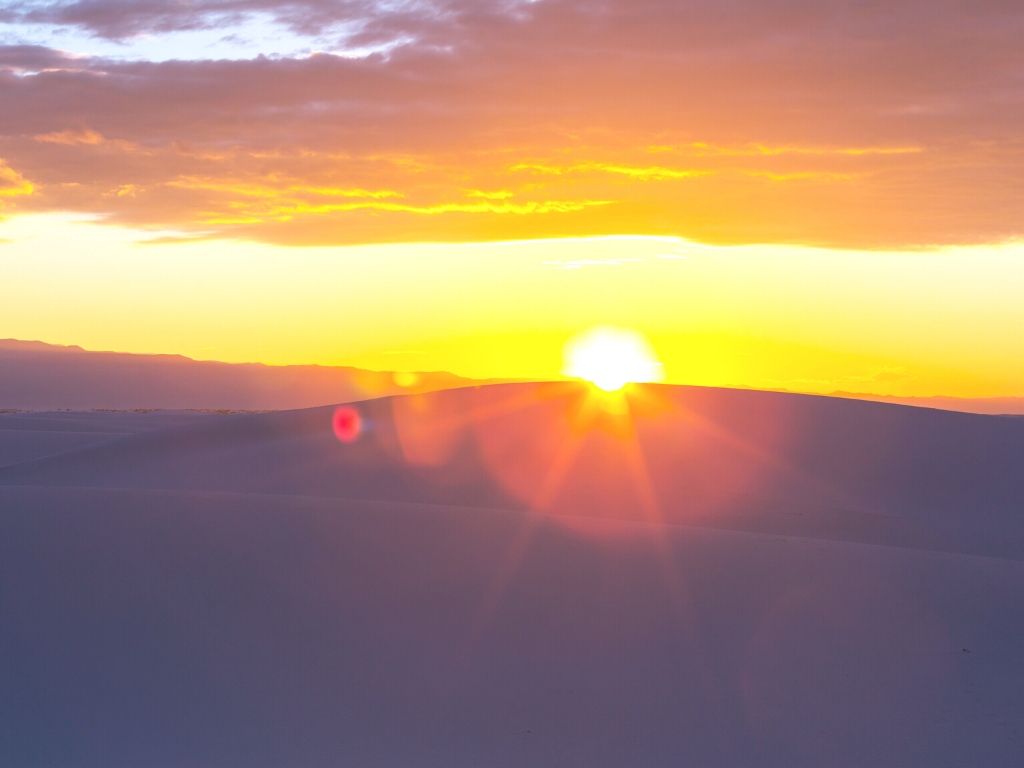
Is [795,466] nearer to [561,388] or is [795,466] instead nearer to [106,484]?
[561,388]

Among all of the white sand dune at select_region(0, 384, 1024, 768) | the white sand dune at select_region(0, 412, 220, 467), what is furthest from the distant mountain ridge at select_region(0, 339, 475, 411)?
the white sand dune at select_region(0, 384, 1024, 768)

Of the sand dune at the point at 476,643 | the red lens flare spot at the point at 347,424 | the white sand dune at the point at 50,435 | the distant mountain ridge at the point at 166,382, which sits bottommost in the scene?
the sand dune at the point at 476,643

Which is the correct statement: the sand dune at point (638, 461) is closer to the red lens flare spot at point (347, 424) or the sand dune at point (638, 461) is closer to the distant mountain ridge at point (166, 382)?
the red lens flare spot at point (347, 424)

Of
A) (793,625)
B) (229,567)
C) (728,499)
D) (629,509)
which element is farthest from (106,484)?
(793,625)

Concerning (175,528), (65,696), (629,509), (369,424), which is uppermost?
(369,424)

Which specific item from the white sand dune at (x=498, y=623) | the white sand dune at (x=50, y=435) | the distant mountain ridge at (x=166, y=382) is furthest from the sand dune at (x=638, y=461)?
the distant mountain ridge at (x=166, y=382)

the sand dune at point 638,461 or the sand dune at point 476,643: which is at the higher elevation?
the sand dune at point 638,461
